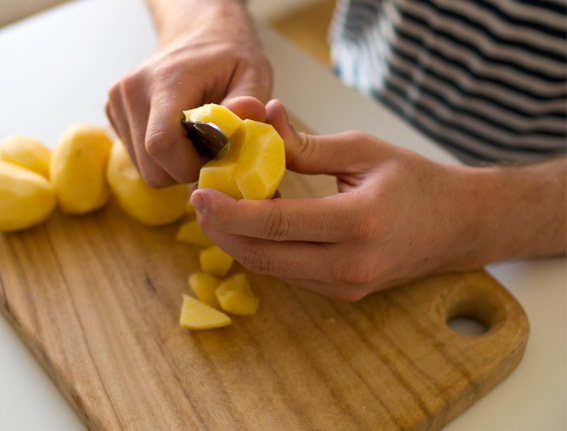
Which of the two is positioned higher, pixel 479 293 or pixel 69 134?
pixel 69 134

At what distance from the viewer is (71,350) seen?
1.02m

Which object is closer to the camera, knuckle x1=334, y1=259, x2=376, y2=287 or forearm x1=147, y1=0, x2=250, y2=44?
knuckle x1=334, y1=259, x2=376, y2=287

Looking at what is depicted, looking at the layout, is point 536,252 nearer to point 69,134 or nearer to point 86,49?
point 69,134

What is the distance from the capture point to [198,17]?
1.35 m

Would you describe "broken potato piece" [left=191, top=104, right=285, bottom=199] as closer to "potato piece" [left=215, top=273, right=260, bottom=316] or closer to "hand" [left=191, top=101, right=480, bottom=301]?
"hand" [left=191, top=101, right=480, bottom=301]

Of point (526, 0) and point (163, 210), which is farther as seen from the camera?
point (526, 0)

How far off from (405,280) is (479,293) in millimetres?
149

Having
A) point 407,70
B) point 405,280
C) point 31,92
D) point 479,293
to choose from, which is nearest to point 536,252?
point 479,293

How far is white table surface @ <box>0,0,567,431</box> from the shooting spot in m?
0.99

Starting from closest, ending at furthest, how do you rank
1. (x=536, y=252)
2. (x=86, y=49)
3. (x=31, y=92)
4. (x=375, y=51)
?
(x=536, y=252) < (x=31, y=92) < (x=86, y=49) < (x=375, y=51)

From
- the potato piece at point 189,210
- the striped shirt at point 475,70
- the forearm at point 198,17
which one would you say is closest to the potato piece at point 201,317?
the potato piece at point 189,210

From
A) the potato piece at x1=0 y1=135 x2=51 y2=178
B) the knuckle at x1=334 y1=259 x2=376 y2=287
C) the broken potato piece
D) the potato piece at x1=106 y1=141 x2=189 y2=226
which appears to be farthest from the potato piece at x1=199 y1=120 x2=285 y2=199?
the potato piece at x1=0 y1=135 x2=51 y2=178

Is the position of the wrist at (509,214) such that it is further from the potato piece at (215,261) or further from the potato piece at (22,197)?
the potato piece at (22,197)

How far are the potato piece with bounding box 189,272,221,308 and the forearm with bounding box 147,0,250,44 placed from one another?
0.53 metres
